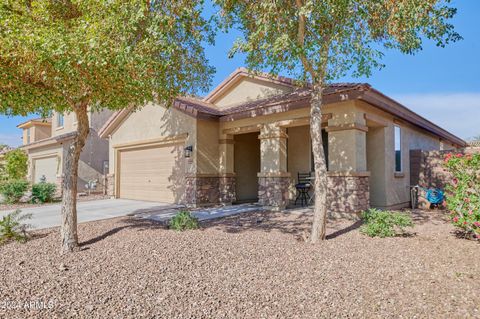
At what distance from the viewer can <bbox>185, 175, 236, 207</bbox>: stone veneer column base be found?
1117cm

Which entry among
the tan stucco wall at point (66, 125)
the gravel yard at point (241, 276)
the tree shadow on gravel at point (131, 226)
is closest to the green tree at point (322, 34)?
the gravel yard at point (241, 276)

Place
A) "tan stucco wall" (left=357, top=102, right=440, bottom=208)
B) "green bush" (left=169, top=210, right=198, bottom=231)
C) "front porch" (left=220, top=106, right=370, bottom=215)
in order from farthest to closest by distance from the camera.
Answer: "tan stucco wall" (left=357, top=102, right=440, bottom=208), "front porch" (left=220, top=106, right=370, bottom=215), "green bush" (left=169, top=210, right=198, bottom=231)

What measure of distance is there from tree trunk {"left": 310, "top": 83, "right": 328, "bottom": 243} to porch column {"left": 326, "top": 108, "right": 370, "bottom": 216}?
98.4 inches

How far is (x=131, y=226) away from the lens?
7695 millimetres

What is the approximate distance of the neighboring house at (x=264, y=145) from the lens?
28.2 feet

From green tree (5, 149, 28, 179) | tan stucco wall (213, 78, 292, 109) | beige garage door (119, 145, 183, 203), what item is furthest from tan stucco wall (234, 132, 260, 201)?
green tree (5, 149, 28, 179)

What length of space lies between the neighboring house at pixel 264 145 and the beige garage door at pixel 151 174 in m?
0.04

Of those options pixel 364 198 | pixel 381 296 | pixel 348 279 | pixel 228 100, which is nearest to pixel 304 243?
pixel 348 279

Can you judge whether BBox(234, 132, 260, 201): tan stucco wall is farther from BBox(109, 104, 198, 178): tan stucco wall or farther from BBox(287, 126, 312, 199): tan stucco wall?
BBox(109, 104, 198, 178): tan stucco wall

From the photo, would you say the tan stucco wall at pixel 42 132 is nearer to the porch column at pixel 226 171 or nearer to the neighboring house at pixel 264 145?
the neighboring house at pixel 264 145

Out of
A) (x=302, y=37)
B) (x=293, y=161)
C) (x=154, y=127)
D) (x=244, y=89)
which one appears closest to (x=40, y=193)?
(x=154, y=127)

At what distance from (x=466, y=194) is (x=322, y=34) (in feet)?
15.3

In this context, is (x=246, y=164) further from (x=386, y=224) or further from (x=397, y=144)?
(x=386, y=224)

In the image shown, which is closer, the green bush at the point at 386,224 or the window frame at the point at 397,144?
the green bush at the point at 386,224
